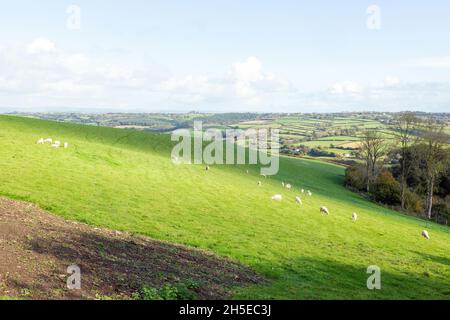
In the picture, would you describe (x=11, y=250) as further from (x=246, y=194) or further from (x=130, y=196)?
(x=246, y=194)

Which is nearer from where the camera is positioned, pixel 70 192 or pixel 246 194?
pixel 70 192

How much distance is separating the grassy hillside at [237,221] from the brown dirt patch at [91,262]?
178cm

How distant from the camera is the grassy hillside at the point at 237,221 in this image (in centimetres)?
2091

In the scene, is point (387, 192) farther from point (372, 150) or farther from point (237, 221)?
point (237, 221)

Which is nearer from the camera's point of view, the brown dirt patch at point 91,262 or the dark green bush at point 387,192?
the brown dirt patch at point 91,262

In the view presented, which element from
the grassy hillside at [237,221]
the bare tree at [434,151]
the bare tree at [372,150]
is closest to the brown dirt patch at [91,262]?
the grassy hillside at [237,221]

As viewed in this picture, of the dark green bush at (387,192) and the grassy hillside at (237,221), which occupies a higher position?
the grassy hillside at (237,221)

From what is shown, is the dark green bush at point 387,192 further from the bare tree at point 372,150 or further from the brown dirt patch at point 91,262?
the brown dirt patch at point 91,262

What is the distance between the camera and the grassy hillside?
20906 mm

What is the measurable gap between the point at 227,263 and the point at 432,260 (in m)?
18.0

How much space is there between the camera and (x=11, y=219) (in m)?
18.1
